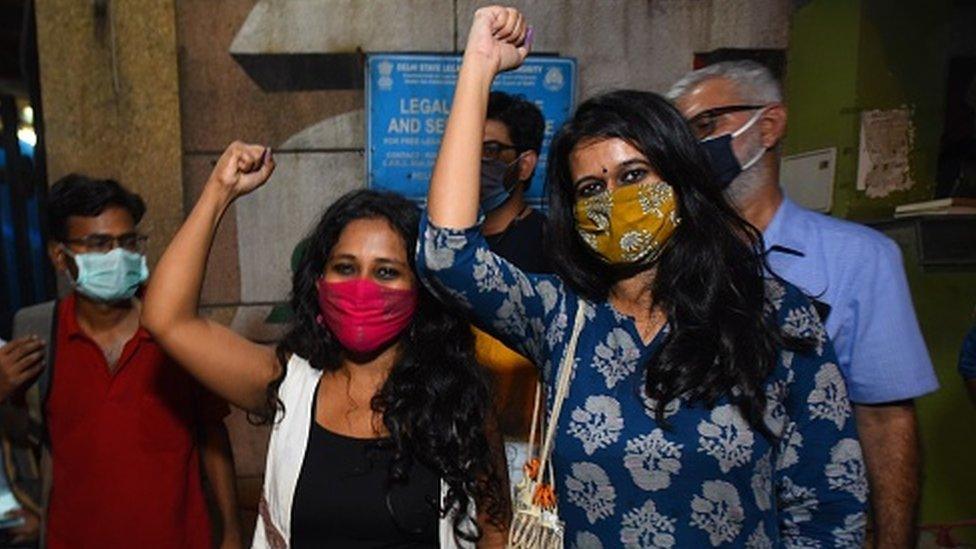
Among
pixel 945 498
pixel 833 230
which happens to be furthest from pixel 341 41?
pixel 945 498

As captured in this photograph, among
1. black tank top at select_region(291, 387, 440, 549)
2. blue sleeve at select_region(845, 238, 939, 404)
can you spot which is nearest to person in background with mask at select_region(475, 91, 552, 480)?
black tank top at select_region(291, 387, 440, 549)

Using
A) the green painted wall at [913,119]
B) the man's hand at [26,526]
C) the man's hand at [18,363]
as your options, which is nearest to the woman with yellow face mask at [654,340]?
the man's hand at [18,363]

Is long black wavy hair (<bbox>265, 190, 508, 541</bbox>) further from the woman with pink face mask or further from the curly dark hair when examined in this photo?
the curly dark hair

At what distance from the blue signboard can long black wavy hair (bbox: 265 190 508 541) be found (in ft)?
5.67

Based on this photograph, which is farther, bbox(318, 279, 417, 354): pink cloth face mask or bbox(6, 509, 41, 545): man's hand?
bbox(6, 509, 41, 545): man's hand

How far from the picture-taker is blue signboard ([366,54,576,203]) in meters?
3.59

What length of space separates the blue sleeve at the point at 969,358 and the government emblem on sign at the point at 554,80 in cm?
223

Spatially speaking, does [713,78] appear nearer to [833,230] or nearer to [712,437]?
[833,230]

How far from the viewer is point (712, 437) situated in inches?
53.6

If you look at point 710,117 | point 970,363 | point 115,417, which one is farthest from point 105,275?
point 970,363

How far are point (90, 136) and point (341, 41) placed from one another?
53.7 inches

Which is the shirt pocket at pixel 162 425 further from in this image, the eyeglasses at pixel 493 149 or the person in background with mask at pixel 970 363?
the person in background with mask at pixel 970 363

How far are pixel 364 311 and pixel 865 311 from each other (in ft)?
4.36

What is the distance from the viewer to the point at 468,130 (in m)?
1.36
